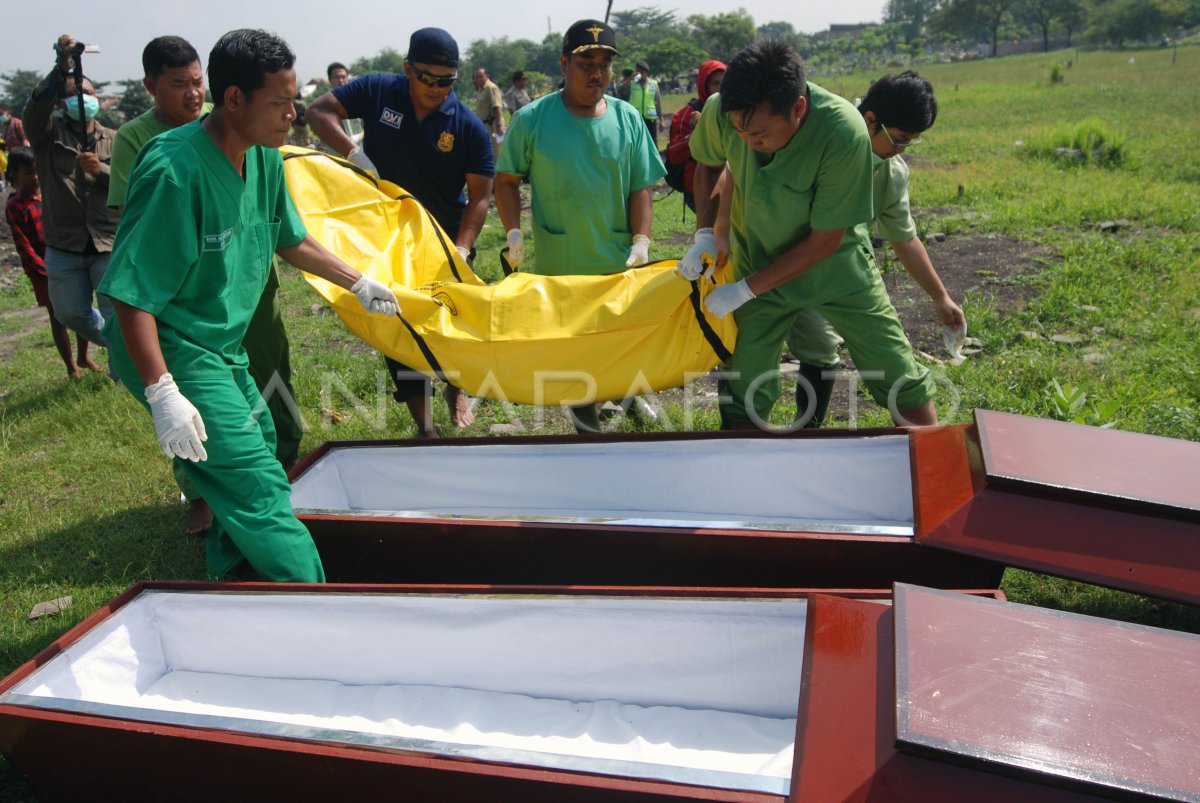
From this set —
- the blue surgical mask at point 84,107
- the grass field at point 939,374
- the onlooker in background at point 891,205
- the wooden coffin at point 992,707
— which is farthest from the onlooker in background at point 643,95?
the wooden coffin at point 992,707

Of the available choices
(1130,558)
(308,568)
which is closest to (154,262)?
(308,568)

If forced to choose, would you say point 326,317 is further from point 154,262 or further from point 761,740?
point 761,740

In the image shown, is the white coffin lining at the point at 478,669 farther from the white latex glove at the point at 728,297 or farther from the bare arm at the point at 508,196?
the bare arm at the point at 508,196

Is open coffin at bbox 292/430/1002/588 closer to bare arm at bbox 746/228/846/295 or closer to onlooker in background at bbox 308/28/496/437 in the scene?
bare arm at bbox 746/228/846/295

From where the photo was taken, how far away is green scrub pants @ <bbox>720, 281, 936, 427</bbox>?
3.25 m

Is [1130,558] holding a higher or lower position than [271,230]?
lower

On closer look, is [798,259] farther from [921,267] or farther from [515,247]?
[515,247]

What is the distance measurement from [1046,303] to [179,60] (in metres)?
4.99

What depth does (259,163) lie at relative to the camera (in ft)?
9.16

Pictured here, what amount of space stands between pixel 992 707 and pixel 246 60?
7.66 ft

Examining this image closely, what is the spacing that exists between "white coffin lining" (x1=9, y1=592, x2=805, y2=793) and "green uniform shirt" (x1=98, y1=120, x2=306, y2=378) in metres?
0.76

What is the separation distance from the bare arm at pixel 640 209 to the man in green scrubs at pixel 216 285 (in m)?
1.49

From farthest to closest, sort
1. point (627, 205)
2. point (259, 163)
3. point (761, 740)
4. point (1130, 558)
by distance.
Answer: point (627, 205), point (259, 163), point (761, 740), point (1130, 558)

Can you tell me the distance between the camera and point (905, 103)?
309 centimetres
